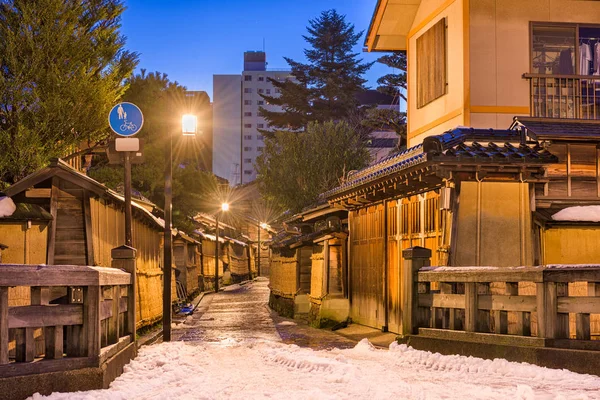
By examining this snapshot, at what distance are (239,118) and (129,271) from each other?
121130 mm

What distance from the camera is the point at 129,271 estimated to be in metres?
13.4

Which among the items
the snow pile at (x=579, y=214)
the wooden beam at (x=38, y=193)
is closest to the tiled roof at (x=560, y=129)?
the snow pile at (x=579, y=214)

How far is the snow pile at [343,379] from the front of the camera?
9034 mm

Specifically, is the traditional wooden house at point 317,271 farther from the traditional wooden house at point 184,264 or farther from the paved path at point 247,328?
the traditional wooden house at point 184,264

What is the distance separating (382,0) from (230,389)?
629 inches

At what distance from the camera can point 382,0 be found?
2266 centimetres

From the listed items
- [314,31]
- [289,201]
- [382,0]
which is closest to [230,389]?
[382,0]

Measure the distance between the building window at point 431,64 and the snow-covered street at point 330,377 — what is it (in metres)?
8.89

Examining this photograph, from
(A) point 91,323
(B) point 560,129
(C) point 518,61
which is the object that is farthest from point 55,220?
(C) point 518,61

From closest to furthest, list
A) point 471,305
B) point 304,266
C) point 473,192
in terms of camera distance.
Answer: point 471,305, point 473,192, point 304,266

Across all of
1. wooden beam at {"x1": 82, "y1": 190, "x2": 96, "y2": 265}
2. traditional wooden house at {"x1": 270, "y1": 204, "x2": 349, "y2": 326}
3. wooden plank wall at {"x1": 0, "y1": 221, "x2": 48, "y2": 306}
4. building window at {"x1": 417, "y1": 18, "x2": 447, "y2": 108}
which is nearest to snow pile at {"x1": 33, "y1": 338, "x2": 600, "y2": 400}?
wooden beam at {"x1": 82, "y1": 190, "x2": 96, "y2": 265}

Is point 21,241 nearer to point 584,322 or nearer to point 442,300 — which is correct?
point 442,300

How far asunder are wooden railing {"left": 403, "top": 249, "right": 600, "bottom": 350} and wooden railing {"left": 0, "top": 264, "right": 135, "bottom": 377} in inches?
238

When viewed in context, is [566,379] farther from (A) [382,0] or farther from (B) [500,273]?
(A) [382,0]
